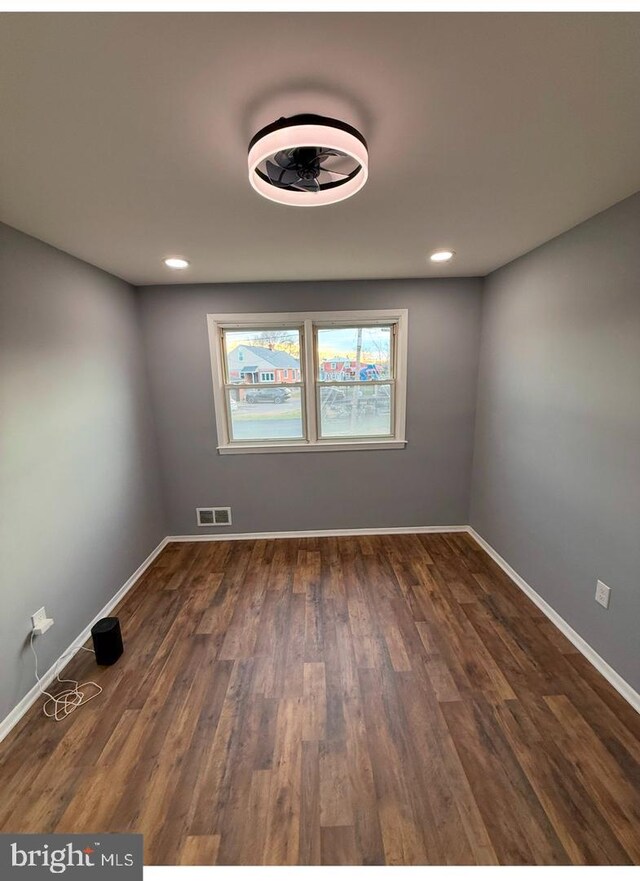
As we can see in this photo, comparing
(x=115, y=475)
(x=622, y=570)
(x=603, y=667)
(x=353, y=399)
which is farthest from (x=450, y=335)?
(x=115, y=475)

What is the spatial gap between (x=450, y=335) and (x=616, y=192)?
1554 mm

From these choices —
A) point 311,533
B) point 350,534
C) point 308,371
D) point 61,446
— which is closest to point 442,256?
point 308,371

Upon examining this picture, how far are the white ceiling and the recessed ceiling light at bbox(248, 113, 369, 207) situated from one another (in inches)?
2.7

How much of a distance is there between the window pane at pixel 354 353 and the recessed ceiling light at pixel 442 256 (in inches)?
29.5

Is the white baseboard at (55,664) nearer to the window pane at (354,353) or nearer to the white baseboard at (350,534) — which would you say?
the white baseboard at (350,534)

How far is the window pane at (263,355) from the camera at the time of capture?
3.13 metres

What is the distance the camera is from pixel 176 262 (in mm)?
2336

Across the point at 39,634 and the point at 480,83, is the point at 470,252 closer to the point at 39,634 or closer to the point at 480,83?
the point at 480,83

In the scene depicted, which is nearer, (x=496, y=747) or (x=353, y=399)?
(x=496, y=747)

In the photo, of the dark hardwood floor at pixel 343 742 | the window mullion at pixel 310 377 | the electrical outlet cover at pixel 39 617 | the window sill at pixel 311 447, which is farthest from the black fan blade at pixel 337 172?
the electrical outlet cover at pixel 39 617

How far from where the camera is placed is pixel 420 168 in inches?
51.1

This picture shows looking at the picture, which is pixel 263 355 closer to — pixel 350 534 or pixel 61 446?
pixel 61 446

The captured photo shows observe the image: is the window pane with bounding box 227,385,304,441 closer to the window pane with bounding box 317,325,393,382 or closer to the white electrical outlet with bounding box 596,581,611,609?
the window pane with bounding box 317,325,393,382

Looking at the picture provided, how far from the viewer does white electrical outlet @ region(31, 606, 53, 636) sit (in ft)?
5.88
